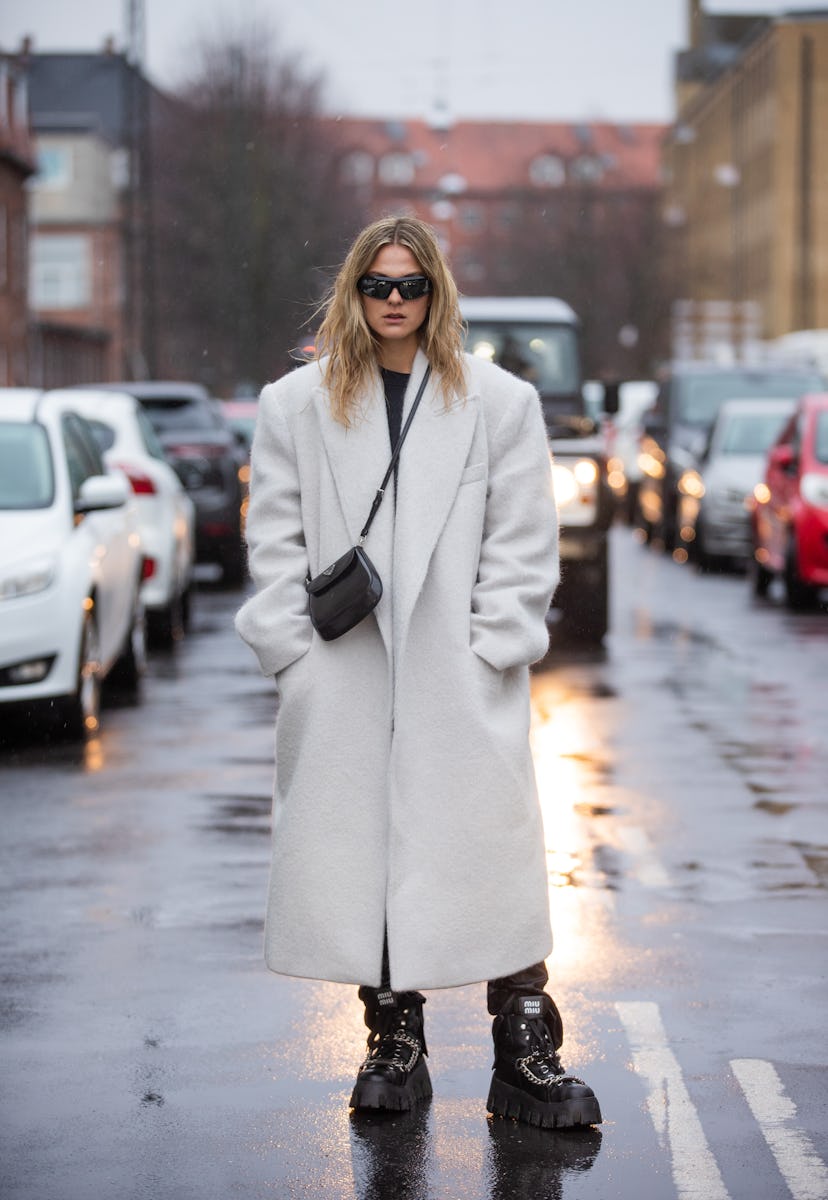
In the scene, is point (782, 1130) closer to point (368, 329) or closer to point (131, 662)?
point (368, 329)

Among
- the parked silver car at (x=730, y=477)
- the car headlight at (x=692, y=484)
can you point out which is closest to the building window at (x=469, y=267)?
the car headlight at (x=692, y=484)

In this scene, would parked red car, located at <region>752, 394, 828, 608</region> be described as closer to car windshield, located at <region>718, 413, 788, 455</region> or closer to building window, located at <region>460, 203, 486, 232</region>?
car windshield, located at <region>718, 413, 788, 455</region>

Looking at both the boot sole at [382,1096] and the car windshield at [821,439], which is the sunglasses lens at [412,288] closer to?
the boot sole at [382,1096]

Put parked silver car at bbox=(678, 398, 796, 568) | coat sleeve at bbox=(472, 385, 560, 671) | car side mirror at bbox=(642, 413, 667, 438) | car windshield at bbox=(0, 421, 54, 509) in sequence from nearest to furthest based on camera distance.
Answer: coat sleeve at bbox=(472, 385, 560, 671)
car windshield at bbox=(0, 421, 54, 509)
parked silver car at bbox=(678, 398, 796, 568)
car side mirror at bbox=(642, 413, 667, 438)

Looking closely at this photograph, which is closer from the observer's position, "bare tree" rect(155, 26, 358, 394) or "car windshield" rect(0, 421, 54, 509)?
"car windshield" rect(0, 421, 54, 509)

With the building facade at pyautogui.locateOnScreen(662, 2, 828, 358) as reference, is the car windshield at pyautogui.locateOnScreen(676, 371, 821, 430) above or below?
below

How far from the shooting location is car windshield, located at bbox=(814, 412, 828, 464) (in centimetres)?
1991

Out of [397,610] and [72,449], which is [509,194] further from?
[397,610]

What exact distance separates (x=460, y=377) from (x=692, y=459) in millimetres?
22302

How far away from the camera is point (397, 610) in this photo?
16.4 ft

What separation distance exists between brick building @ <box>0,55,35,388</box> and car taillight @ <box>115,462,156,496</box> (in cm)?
3605

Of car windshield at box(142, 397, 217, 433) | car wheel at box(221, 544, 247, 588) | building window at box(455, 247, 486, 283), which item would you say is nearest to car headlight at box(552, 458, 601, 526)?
car windshield at box(142, 397, 217, 433)

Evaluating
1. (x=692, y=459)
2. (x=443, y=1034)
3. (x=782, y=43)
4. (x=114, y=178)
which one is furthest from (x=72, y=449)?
(x=782, y=43)

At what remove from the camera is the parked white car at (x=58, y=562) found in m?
11.1
